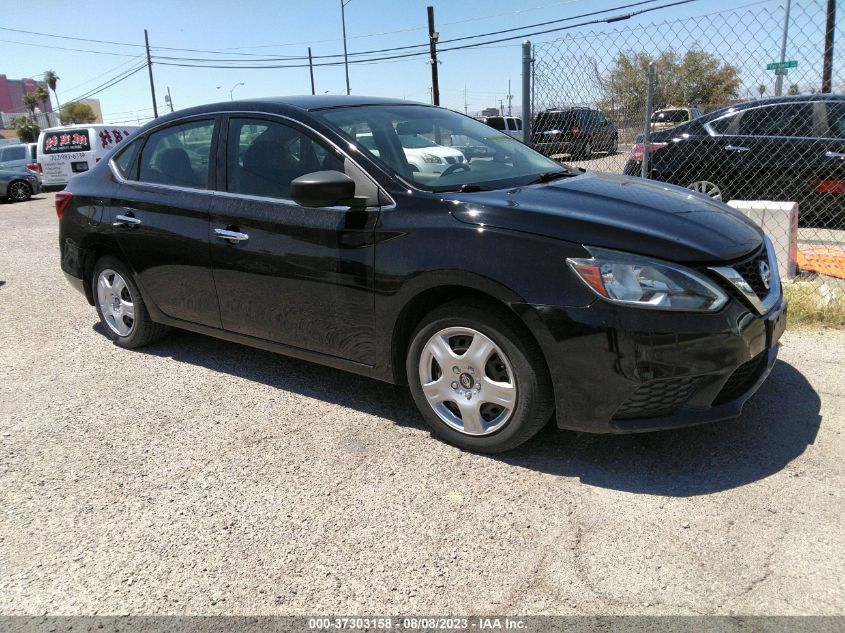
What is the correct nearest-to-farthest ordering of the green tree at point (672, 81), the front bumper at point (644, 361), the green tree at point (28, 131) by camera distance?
the front bumper at point (644, 361) → the green tree at point (672, 81) → the green tree at point (28, 131)

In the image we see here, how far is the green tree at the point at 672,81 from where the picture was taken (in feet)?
24.3

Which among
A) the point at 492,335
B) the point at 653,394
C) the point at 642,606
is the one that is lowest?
the point at 642,606

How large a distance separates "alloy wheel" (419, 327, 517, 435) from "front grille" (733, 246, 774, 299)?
1.09 metres

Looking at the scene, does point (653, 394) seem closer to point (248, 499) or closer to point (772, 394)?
point (772, 394)

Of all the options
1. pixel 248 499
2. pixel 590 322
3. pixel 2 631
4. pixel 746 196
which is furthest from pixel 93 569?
pixel 746 196

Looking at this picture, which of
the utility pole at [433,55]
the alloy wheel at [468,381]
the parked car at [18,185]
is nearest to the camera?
the alloy wheel at [468,381]

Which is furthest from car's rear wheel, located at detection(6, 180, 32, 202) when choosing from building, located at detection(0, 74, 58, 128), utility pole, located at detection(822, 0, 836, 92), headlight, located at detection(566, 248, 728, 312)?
building, located at detection(0, 74, 58, 128)

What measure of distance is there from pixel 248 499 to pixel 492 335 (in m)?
1.29

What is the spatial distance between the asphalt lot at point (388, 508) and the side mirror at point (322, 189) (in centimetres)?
120

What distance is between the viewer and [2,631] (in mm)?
2246

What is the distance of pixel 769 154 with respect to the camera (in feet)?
25.4

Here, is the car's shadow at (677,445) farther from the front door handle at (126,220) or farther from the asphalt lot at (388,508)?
the front door handle at (126,220)

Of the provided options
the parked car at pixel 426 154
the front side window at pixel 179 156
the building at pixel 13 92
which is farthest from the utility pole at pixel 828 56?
the building at pixel 13 92

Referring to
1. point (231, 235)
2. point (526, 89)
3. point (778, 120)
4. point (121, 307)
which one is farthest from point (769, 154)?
point (121, 307)
